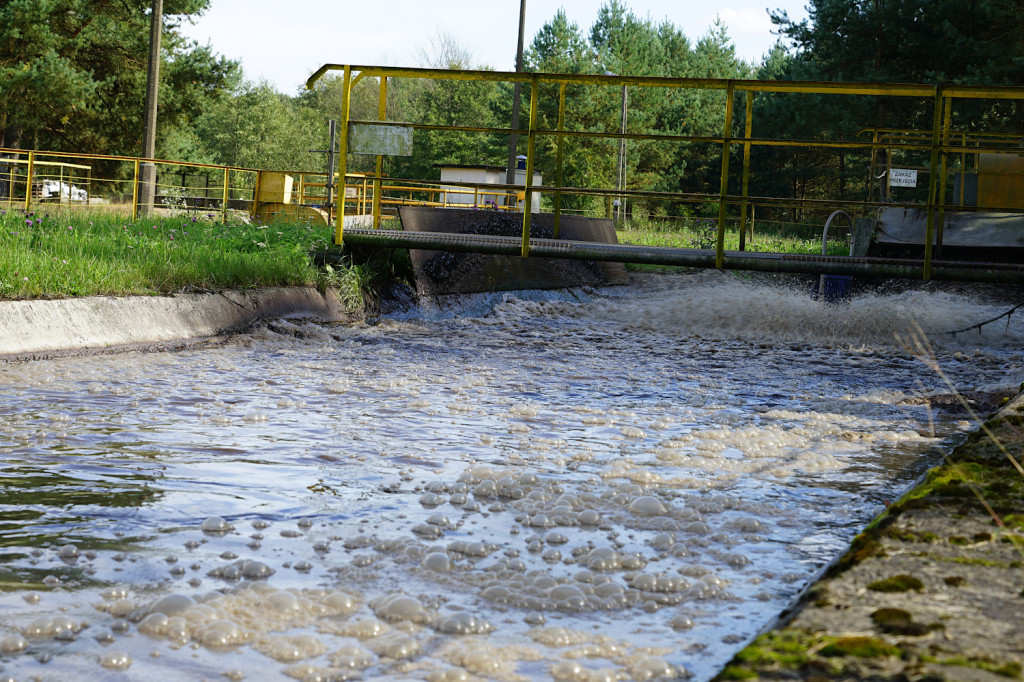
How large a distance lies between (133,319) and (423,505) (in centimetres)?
454

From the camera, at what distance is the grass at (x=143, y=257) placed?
23.4 feet

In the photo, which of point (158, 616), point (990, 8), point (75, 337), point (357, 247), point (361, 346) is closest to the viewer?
point (158, 616)

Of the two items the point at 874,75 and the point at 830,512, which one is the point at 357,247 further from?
the point at 874,75

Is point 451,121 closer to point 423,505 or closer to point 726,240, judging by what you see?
point 726,240

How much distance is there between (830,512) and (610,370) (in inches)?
152

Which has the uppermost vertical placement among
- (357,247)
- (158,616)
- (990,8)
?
(990,8)

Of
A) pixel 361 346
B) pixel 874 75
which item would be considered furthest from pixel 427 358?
pixel 874 75

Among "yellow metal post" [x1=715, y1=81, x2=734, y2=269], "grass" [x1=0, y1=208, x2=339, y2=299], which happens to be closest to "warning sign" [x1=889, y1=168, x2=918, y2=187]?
"yellow metal post" [x1=715, y1=81, x2=734, y2=269]

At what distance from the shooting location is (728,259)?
30.8 ft

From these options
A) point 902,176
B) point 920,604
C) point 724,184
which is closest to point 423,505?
point 920,604

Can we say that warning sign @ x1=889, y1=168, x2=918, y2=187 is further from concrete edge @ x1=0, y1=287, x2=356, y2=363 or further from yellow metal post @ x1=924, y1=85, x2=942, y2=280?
concrete edge @ x1=0, y1=287, x2=356, y2=363

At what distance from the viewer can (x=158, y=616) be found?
7.96 feet

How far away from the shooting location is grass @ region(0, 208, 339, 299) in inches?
281

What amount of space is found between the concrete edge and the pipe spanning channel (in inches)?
56.3
